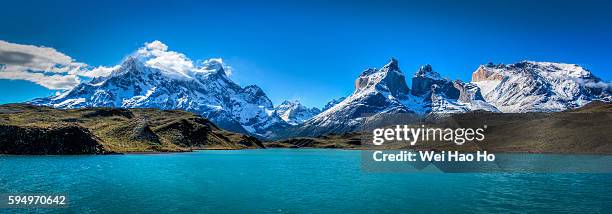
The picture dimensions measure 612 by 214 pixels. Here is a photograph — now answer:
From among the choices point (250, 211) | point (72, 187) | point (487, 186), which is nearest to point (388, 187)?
point (487, 186)

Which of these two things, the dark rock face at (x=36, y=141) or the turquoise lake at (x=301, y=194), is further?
the dark rock face at (x=36, y=141)

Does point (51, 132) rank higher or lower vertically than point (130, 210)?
higher

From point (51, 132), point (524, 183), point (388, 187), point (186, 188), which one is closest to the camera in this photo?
point (186, 188)

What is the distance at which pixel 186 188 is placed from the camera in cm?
7912

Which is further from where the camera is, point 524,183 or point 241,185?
point 524,183

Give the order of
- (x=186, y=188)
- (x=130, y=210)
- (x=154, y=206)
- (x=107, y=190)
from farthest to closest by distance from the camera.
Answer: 1. (x=186, y=188)
2. (x=107, y=190)
3. (x=154, y=206)
4. (x=130, y=210)

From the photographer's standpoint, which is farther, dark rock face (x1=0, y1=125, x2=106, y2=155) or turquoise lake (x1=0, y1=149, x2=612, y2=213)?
dark rock face (x1=0, y1=125, x2=106, y2=155)

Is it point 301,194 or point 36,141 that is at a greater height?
point 36,141

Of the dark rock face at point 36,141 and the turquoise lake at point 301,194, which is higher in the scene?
the dark rock face at point 36,141

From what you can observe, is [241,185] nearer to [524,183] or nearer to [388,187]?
[388,187]

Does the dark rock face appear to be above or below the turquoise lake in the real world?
above

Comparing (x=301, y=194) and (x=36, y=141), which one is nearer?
(x=301, y=194)

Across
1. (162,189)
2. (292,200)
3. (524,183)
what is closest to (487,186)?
(524,183)

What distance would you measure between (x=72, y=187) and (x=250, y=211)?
120 feet
